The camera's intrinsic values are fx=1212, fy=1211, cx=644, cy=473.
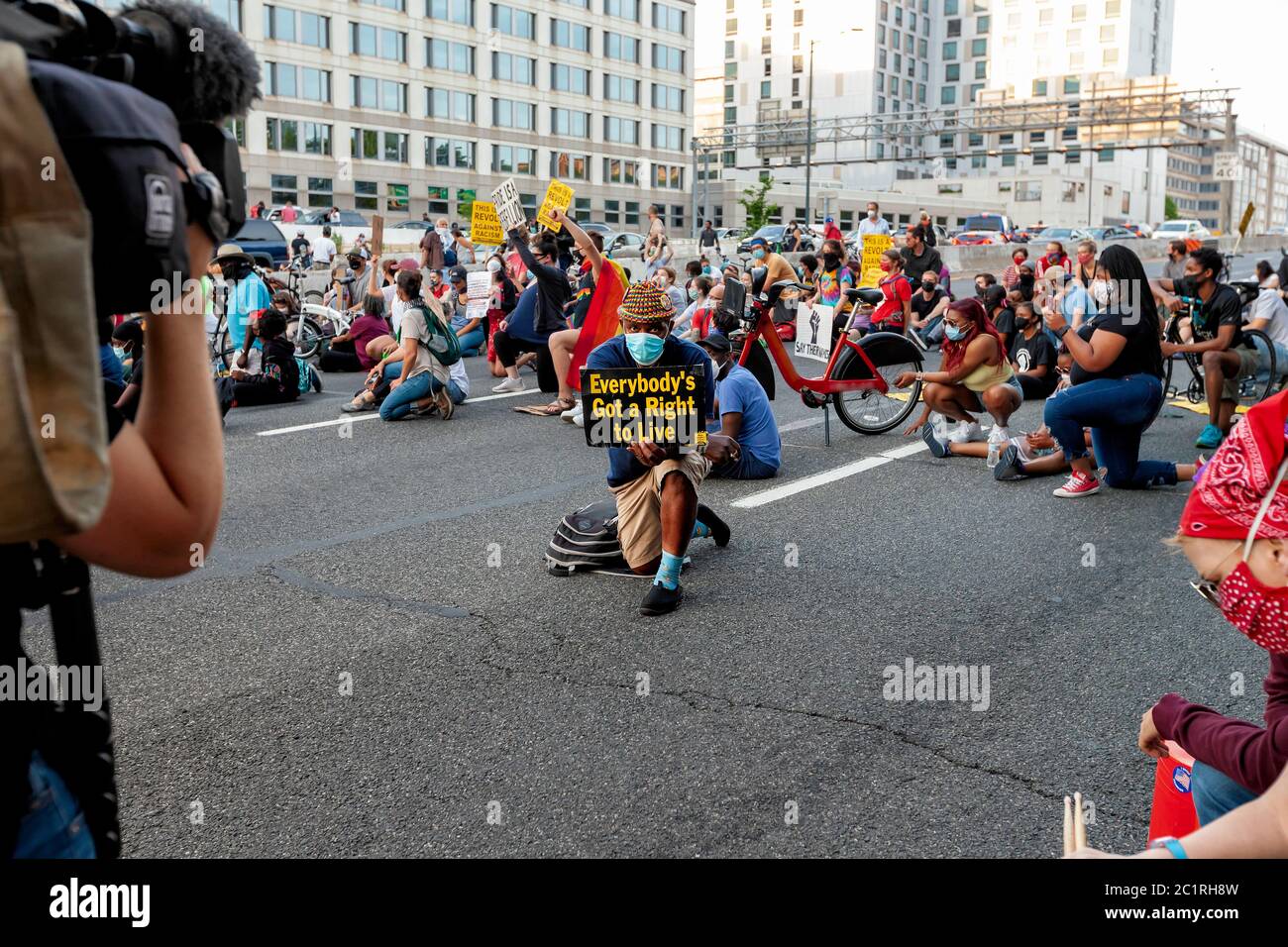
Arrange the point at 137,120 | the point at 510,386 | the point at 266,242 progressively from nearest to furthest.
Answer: the point at 137,120 < the point at 510,386 < the point at 266,242

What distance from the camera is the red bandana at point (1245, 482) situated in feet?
6.43

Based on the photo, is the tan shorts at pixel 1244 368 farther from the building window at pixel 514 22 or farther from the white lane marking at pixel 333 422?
the building window at pixel 514 22

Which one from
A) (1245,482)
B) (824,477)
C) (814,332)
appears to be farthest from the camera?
(814,332)

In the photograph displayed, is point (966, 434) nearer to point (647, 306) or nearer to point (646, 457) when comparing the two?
point (647, 306)

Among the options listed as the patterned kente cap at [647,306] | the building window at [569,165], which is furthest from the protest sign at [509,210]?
the building window at [569,165]

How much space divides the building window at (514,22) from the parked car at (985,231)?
34.7 m

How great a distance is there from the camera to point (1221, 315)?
10.3 metres

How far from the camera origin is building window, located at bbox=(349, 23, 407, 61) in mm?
70812


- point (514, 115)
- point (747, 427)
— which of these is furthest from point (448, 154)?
point (747, 427)

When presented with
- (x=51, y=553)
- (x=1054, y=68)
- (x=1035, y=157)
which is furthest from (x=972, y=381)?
(x=1054, y=68)

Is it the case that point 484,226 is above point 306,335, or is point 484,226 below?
above

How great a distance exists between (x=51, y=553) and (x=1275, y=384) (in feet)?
35.9

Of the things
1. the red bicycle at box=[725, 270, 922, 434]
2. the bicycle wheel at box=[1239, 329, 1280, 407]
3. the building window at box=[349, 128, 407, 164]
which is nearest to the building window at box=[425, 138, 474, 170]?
the building window at box=[349, 128, 407, 164]

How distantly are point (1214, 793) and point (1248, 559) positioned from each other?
0.54m
